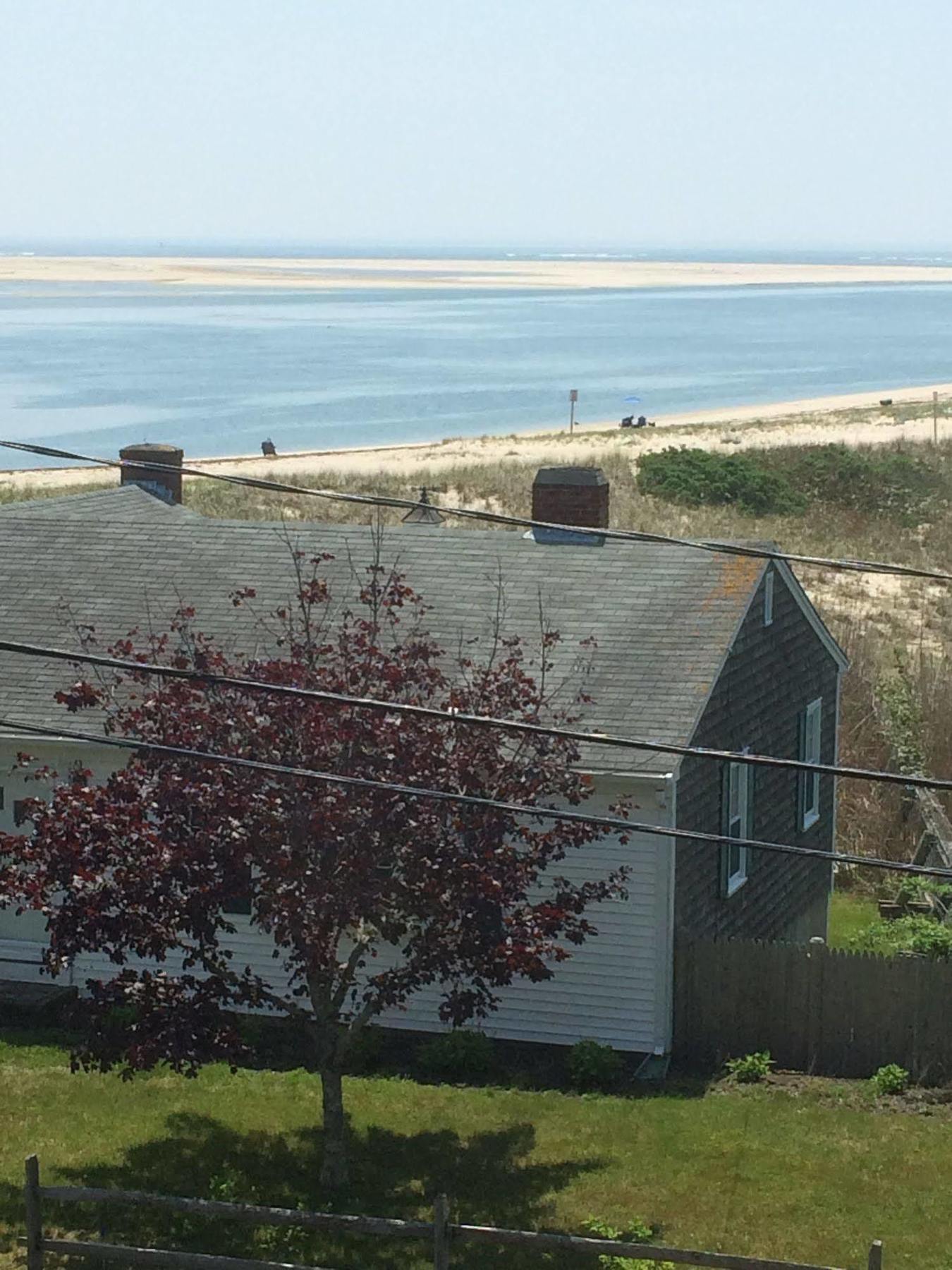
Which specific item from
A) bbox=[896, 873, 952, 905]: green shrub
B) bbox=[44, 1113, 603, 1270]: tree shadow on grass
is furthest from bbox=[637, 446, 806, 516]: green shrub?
bbox=[44, 1113, 603, 1270]: tree shadow on grass

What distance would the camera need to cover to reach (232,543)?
24.8m

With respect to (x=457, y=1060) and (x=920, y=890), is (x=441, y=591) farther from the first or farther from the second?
(x=920, y=890)

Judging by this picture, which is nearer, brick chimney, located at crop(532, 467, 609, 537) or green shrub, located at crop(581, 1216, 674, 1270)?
green shrub, located at crop(581, 1216, 674, 1270)

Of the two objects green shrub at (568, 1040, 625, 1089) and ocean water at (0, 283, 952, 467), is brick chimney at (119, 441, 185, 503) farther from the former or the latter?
ocean water at (0, 283, 952, 467)

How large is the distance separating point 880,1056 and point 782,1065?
39.6 inches

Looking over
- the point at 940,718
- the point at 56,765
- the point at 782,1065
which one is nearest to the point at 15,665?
the point at 56,765

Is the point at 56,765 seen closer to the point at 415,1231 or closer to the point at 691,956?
the point at 691,956

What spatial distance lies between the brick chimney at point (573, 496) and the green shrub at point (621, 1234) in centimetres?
1133

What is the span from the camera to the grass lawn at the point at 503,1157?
15.5 metres

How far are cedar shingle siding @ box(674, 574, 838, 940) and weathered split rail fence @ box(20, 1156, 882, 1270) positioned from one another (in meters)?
8.16

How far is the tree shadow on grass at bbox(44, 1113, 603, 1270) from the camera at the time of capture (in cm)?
1520

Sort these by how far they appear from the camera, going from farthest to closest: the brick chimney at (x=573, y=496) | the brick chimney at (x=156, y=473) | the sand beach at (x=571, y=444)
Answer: the sand beach at (x=571, y=444) < the brick chimney at (x=156, y=473) < the brick chimney at (x=573, y=496)

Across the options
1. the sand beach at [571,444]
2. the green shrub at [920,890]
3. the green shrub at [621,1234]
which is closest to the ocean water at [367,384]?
the sand beach at [571,444]

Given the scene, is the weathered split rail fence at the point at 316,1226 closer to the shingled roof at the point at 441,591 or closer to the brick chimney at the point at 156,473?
the shingled roof at the point at 441,591
